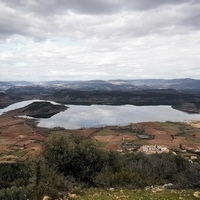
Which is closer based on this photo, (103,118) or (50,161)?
(50,161)

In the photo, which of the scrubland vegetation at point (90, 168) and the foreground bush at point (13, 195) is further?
the scrubland vegetation at point (90, 168)

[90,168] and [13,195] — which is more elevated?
[13,195]

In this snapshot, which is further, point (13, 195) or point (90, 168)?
point (90, 168)

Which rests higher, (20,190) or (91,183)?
(20,190)

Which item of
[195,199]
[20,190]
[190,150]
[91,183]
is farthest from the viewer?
[190,150]

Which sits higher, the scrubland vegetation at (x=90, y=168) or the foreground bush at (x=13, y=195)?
the foreground bush at (x=13, y=195)

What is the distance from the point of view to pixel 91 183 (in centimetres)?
3097

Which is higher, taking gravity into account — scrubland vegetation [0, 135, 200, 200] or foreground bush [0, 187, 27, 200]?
foreground bush [0, 187, 27, 200]

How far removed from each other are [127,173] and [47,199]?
12551mm

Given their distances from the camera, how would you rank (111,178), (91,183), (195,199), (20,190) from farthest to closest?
1. (91,183)
2. (111,178)
3. (20,190)
4. (195,199)

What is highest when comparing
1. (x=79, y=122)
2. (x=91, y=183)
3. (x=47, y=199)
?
(x=47, y=199)

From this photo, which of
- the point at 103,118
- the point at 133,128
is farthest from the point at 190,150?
the point at 103,118

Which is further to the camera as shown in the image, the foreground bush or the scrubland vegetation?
the scrubland vegetation

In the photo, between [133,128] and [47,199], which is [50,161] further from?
Answer: [133,128]
